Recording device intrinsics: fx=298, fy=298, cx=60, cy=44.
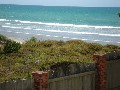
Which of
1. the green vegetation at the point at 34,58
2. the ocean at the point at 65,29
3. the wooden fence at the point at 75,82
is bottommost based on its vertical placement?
the wooden fence at the point at 75,82

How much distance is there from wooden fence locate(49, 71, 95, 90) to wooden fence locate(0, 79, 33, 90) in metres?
0.94

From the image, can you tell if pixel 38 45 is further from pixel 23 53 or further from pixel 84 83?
pixel 84 83

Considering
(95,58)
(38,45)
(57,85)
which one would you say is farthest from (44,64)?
(38,45)

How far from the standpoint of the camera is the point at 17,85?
8.09 meters

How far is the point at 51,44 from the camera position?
20.6 m

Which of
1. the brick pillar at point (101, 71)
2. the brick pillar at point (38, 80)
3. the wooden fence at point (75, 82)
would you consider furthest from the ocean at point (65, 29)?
the brick pillar at point (38, 80)

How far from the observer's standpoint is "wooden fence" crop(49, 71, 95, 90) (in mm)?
9327

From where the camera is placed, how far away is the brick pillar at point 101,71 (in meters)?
10.9

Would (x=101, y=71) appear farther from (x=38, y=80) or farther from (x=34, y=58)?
(x=34, y=58)

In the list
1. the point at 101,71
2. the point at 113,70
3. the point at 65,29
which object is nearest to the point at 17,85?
the point at 101,71

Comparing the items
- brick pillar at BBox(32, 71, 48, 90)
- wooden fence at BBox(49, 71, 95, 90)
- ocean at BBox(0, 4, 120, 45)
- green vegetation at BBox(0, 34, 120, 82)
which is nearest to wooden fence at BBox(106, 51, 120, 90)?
wooden fence at BBox(49, 71, 95, 90)

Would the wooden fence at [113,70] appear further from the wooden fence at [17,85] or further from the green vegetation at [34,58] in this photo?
the wooden fence at [17,85]

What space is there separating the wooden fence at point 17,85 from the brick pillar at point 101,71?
3.37 m

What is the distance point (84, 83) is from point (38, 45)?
9.77 meters
